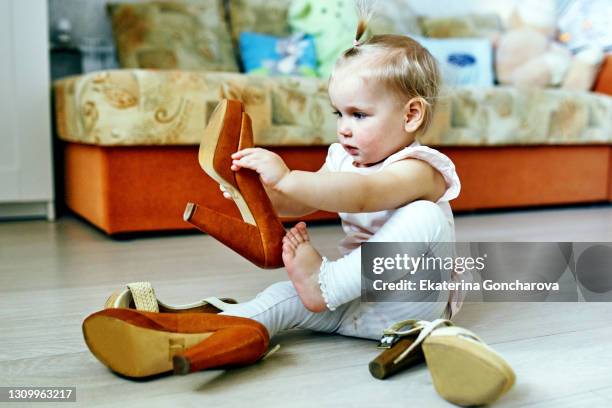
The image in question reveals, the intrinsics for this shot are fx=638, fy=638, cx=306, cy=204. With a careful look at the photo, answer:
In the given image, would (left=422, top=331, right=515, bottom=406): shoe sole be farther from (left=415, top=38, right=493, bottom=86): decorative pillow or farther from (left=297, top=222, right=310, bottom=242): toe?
(left=415, top=38, right=493, bottom=86): decorative pillow

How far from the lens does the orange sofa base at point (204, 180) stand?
1603mm

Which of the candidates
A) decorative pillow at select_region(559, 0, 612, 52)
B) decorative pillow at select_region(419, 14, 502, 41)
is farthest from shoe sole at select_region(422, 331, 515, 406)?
decorative pillow at select_region(559, 0, 612, 52)

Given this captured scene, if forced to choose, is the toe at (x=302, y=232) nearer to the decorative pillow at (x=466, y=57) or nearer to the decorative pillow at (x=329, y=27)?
the decorative pillow at (x=329, y=27)

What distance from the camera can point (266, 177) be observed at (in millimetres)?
744

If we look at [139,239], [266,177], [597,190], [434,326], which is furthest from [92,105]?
[597,190]

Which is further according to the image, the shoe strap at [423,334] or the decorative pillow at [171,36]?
the decorative pillow at [171,36]

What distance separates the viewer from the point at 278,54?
2.28 metres

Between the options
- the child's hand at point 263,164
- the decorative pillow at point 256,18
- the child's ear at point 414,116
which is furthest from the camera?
the decorative pillow at point 256,18

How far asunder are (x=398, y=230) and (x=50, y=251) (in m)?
0.98

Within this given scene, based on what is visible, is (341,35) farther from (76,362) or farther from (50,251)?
(76,362)

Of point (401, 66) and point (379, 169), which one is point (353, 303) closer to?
point (379, 169)

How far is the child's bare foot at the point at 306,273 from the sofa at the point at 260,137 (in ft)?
1.87

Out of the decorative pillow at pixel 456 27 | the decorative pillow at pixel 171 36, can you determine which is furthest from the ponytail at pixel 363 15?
the decorative pillow at pixel 456 27

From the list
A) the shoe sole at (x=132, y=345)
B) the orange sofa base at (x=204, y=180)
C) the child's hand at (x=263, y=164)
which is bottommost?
the orange sofa base at (x=204, y=180)
